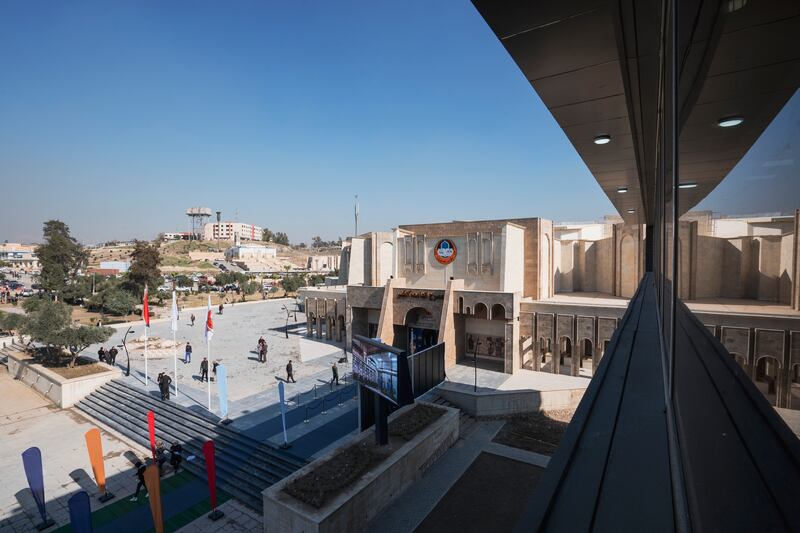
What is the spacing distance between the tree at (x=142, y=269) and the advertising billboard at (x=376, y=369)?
41393mm

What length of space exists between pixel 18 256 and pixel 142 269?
453 ft

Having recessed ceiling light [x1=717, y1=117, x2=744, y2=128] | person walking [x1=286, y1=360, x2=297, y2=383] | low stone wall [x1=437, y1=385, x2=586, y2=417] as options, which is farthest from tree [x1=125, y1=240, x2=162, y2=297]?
recessed ceiling light [x1=717, y1=117, x2=744, y2=128]

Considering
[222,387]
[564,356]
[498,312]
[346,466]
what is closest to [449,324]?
[498,312]

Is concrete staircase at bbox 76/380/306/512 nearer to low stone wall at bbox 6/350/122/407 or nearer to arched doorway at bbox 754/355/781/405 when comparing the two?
low stone wall at bbox 6/350/122/407

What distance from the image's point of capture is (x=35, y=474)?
36.8 feet

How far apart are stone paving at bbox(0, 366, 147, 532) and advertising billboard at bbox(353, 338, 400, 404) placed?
8.20 metres

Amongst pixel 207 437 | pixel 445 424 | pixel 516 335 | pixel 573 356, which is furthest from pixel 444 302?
pixel 207 437

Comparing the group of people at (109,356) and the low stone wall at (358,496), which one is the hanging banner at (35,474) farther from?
the group of people at (109,356)

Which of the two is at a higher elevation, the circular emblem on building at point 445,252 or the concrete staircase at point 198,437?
the circular emblem on building at point 445,252

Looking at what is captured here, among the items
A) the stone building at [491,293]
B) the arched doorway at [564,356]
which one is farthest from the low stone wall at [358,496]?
the arched doorway at [564,356]

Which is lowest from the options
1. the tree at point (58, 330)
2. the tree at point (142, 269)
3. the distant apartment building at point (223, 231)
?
the tree at point (58, 330)

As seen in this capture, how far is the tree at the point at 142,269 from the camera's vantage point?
4512 centimetres

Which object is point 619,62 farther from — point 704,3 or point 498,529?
point 498,529

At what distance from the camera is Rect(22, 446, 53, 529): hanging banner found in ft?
36.4
